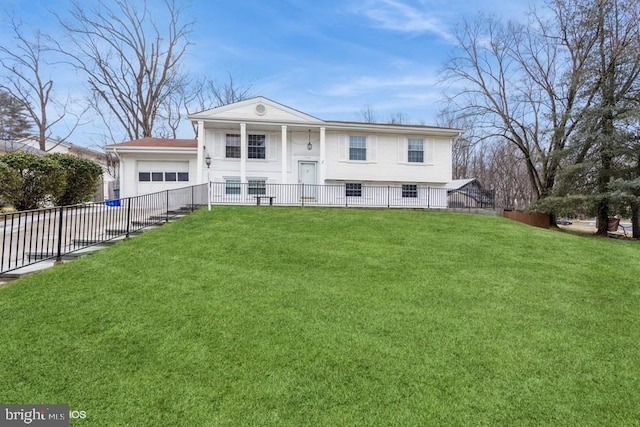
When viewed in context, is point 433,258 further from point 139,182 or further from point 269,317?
point 139,182

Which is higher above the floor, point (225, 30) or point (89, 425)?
point (225, 30)

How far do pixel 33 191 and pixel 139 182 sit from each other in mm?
5846

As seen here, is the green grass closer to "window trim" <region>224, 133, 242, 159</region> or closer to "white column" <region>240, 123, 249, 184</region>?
"white column" <region>240, 123, 249, 184</region>

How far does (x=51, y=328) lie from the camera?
3705mm

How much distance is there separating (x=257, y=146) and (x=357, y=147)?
17.3ft

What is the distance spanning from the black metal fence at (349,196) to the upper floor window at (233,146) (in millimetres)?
1528

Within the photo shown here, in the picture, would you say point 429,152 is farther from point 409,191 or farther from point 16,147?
point 16,147

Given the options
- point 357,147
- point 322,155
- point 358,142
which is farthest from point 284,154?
point 358,142

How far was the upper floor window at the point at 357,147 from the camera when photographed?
18391 mm

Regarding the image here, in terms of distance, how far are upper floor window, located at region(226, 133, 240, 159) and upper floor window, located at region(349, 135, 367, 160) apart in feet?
19.3

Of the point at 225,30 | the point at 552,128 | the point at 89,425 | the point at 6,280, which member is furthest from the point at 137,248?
the point at 552,128

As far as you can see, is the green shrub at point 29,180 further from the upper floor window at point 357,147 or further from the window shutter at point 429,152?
the window shutter at point 429,152

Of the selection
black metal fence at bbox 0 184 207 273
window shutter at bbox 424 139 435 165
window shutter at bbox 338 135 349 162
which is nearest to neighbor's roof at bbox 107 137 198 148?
black metal fence at bbox 0 184 207 273

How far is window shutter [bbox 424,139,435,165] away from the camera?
18.9m
